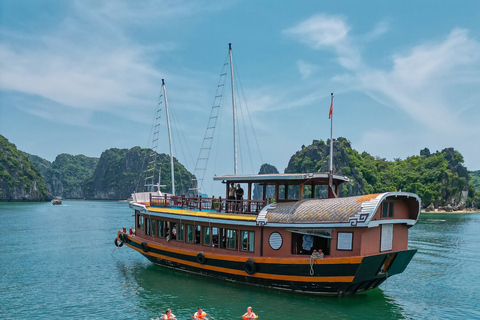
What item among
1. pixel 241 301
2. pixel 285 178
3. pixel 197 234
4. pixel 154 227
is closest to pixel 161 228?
pixel 154 227

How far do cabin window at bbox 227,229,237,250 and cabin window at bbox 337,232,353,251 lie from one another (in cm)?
441

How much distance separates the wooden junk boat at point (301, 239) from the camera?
14.5 metres

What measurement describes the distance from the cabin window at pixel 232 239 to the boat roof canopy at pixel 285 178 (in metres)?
2.25

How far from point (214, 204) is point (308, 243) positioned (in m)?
5.52

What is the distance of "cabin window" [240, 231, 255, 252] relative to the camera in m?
16.6

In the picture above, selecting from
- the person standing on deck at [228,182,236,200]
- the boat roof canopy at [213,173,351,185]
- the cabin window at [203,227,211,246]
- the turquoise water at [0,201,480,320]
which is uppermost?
the boat roof canopy at [213,173,351,185]

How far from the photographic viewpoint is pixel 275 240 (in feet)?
52.4

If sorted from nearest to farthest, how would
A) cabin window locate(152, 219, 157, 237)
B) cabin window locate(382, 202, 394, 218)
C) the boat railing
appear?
cabin window locate(382, 202, 394, 218)
the boat railing
cabin window locate(152, 219, 157, 237)

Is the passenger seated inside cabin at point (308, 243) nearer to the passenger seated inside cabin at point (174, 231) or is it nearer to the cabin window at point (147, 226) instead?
the passenger seated inside cabin at point (174, 231)

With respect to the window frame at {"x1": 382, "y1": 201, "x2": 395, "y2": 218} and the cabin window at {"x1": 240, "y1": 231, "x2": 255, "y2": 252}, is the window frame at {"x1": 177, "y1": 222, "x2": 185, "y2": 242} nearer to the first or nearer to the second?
the cabin window at {"x1": 240, "y1": 231, "x2": 255, "y2": 252}

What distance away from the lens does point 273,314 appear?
14.5 meters

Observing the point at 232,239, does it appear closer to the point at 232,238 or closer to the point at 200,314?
the point at 232,238

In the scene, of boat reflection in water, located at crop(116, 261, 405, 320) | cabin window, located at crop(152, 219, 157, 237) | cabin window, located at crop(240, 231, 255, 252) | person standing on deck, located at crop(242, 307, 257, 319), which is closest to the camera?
person standing on deck, located at crop(242, 307, 257, 319)

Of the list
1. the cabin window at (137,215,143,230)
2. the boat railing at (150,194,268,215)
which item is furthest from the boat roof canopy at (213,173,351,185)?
the cabin window at (137,215,143,230)
